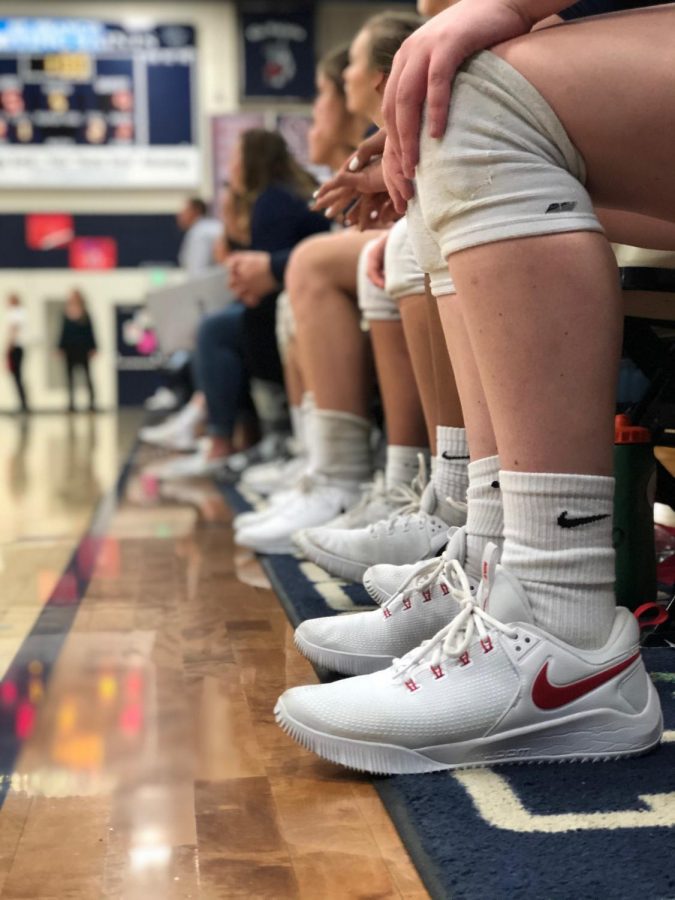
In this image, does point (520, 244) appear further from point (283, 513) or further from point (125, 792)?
point (283, 513)

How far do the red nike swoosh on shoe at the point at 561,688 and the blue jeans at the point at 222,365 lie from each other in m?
2.68

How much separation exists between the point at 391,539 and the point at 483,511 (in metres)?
0.43

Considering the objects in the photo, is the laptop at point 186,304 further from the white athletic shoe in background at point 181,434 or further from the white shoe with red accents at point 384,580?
the white shoe with red accents at point 384,580

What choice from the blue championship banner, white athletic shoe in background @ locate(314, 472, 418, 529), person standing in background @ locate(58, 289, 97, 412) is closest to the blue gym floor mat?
white athletic shoe in background @ locate(314, 472, 418, 529)

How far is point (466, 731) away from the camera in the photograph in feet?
2.67

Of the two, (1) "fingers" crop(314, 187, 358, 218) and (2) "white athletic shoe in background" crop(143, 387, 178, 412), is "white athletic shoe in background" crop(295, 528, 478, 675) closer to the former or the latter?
(1) "fingers" crop(314, 187, 358, 218)

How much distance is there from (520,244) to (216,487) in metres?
2.33

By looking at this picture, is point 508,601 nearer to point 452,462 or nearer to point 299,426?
point 452,462

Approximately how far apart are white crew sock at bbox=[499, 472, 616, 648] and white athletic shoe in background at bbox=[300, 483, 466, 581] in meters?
0.40

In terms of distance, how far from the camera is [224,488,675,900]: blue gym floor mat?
637mm

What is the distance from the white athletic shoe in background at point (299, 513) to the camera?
1.85m

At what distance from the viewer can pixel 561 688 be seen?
82cm

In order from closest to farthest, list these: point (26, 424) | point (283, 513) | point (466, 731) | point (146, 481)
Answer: point (466, 731), point (283, 513), point (146, 481), point (26, 424)

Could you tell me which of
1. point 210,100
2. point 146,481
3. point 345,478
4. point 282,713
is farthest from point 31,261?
point 282,713
